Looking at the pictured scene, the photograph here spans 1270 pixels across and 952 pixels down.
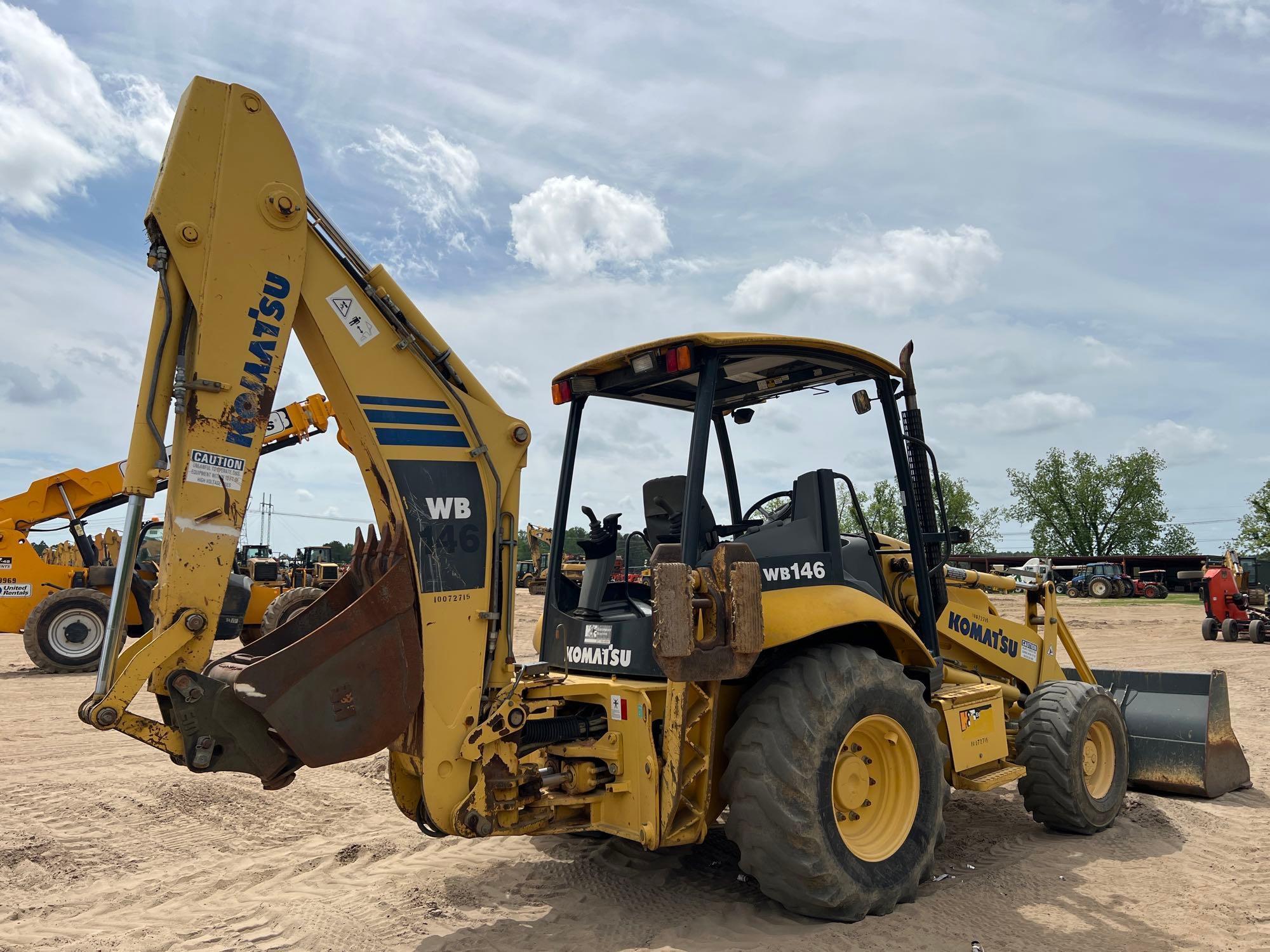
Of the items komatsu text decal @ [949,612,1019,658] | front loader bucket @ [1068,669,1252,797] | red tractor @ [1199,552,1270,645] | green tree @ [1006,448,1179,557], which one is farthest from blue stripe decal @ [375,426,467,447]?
green tree @ [1006,448,1179,557]

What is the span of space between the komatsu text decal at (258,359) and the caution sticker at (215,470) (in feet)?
0.25

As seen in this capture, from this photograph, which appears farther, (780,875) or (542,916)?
(542,916)

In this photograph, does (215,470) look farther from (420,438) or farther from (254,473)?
(420,438)

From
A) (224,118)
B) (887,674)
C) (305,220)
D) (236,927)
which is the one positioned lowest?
(236,927)

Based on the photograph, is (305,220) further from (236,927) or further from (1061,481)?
(1061,481)

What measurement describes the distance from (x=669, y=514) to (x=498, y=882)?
2108 millimetres

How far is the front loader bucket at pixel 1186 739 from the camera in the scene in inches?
257

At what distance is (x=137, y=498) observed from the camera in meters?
3.54

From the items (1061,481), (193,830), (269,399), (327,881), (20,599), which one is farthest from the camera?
(1061,481)

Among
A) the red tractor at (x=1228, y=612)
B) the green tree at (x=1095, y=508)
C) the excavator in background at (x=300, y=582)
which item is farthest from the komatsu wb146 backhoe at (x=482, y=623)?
the green tree at (x=1095, y=508)

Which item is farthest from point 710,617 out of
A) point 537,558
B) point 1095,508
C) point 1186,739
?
point 1095,508

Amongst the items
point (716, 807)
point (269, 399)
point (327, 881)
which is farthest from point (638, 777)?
point (269, 399)

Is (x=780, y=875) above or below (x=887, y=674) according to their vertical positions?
below

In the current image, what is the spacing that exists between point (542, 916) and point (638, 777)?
2.74 ft
